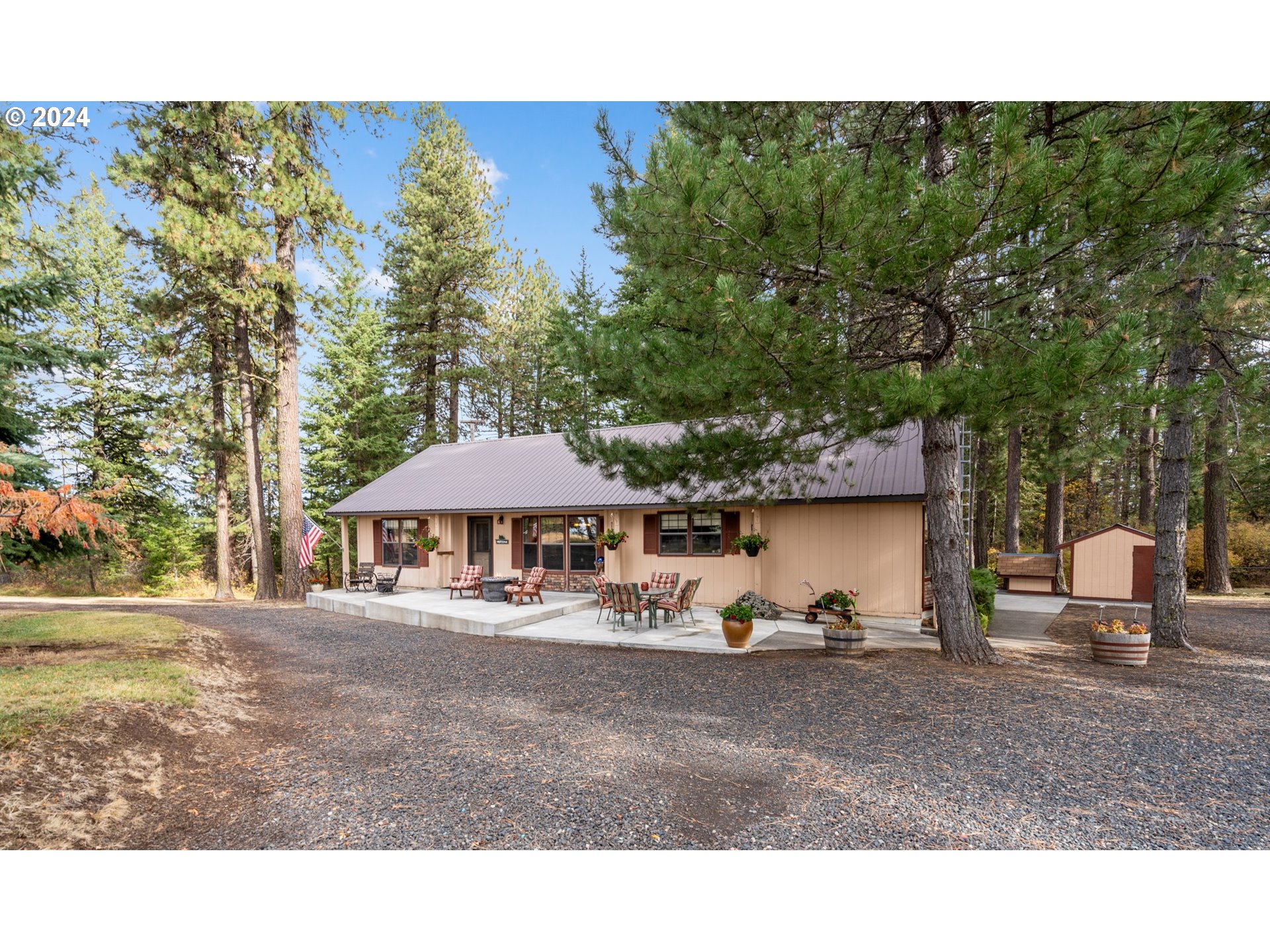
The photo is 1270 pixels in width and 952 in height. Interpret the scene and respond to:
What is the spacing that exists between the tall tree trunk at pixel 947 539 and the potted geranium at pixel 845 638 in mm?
951

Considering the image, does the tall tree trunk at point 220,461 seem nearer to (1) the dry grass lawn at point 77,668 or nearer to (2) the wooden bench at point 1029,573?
(1) the dry grass lawn at point 77,668

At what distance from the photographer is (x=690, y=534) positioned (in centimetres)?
1174

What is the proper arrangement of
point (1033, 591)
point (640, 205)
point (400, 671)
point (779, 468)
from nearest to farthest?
point (640, 205)
point (400, 671)
point (779, 468)
point (1033, 591)

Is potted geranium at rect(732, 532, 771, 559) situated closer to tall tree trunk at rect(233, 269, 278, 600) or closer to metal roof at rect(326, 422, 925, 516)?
metal roof at rect(326, 422, 925, 516)

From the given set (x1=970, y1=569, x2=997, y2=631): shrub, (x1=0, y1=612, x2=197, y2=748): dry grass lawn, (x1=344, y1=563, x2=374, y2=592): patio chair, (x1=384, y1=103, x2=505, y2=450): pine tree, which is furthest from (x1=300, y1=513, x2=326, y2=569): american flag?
(x1=970, y1=569, x2=997, y2=631): shrub

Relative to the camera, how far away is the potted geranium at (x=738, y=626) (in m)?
7.41

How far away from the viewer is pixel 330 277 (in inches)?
623

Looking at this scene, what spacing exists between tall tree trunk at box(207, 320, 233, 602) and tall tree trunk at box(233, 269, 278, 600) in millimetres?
802

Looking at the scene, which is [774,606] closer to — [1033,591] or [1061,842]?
[1061,842]

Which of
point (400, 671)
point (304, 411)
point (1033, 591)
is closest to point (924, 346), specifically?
point (400, 671)

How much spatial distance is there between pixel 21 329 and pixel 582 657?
7429mm

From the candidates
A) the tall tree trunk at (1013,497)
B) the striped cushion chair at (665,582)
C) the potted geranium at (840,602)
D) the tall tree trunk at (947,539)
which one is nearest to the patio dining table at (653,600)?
the striped cushion chair at (665,582)

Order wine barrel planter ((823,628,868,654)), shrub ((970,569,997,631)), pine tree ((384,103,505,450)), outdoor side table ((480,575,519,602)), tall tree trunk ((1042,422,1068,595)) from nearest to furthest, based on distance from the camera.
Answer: wine barrel planter ((823,628,868,654)) < shrub ((970,569,997,631)) < outdoor side table ((480,575,519,602)) < tall tree trunk ((1042,422,1068,595)) < pine tree ((384,103,505,450))

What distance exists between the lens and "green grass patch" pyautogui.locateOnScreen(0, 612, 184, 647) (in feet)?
21.8
